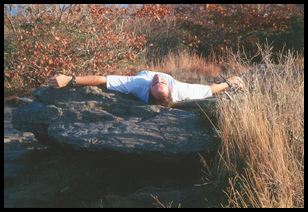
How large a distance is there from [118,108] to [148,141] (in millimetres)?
925

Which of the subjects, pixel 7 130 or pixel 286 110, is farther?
pixel 7 130

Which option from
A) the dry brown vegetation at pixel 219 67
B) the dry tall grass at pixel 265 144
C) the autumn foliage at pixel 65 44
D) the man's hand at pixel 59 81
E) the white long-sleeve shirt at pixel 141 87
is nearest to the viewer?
the dry tall grass at pixel 265 144

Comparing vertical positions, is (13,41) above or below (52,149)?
above

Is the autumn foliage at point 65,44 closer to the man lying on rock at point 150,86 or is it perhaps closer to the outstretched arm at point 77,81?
the man lying on rock at point 150,86

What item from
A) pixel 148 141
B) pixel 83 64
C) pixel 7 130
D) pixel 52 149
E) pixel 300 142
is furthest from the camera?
pixel 83 64

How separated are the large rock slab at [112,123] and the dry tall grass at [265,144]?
304mm

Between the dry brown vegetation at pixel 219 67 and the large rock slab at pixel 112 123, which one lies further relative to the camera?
the large rock slab at pixel 112 123

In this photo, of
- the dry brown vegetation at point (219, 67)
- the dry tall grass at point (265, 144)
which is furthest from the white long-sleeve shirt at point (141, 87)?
the dry tall grass at point (265, 144)

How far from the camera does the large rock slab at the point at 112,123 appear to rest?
5609 mm

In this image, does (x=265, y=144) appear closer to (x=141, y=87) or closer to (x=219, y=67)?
(x=141, y=87)

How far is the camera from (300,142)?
5246 millimetres

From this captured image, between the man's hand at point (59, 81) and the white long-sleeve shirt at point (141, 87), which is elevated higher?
the man's hand at point (59, 81)
